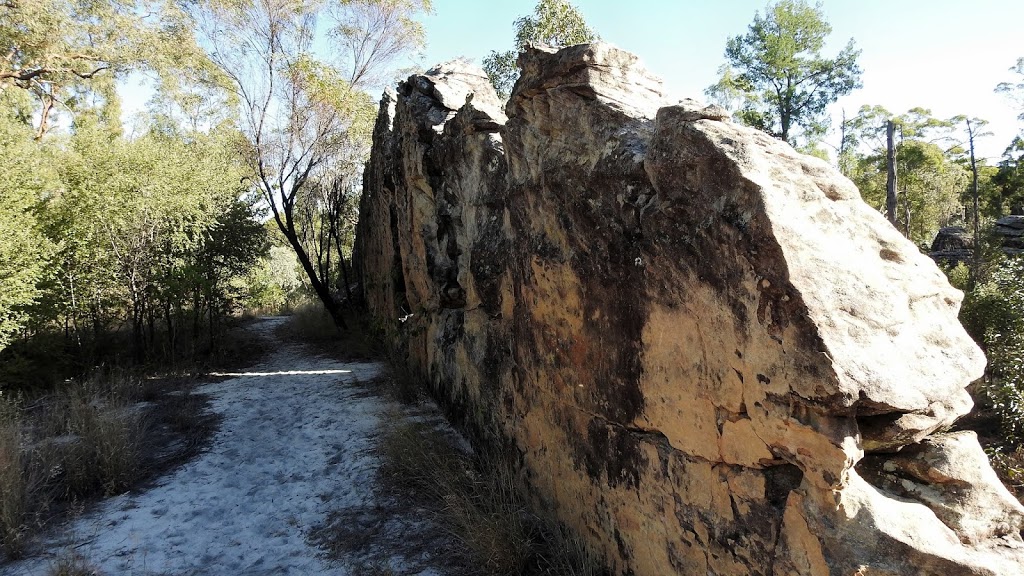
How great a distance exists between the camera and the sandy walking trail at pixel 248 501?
13.2ft

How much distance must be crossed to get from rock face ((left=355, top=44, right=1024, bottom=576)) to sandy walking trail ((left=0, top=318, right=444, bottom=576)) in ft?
5.22

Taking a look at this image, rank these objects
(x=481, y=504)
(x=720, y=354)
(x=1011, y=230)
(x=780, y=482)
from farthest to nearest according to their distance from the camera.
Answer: (x=1011, y=230) → (x=481, y=504) → (x=720, y=354) → (x=780, y=482)

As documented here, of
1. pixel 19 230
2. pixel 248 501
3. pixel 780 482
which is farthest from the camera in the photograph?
pixel 19 230

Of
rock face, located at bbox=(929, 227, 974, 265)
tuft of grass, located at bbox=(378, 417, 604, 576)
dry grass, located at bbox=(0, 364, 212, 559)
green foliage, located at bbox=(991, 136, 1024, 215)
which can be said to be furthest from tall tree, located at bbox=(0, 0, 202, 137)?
green foliage, located at bbox=(991, 136, 1024, 215)

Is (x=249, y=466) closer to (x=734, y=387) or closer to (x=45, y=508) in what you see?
(x=45, y=508)

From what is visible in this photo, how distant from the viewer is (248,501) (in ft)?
16.2

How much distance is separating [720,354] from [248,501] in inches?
166

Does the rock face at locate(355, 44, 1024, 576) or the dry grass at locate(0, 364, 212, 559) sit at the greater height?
the rock face at locate(355, 44, 1024, 576)

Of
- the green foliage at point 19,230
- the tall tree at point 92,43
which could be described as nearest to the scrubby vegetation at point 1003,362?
the green foliage at point 19,230

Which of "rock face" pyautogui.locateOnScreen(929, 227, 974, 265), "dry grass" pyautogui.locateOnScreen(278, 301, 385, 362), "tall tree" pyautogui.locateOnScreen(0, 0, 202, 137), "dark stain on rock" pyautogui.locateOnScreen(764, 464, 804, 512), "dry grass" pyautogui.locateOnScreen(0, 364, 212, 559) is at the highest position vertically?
"tall tree" pyautogui.locateOnScreen(0, 0, 202, 137)

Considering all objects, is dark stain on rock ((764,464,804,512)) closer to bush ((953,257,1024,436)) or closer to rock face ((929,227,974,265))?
bush ((953,257,1024,436))

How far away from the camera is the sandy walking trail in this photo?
4.02 metres

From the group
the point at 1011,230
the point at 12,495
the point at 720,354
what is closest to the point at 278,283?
the point at 12,495

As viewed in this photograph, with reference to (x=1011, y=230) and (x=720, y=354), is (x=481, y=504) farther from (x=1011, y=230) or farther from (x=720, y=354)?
(x=1011, y=230)
